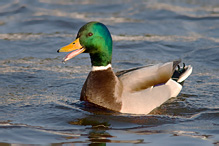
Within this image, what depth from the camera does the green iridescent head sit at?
6.68 metres

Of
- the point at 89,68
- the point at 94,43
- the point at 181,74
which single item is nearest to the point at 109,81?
the point at 94,43

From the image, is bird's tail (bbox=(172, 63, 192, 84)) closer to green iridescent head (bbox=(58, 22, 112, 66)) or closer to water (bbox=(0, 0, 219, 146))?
water (bbox=(0, 0, 219, 146))

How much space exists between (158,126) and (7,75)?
11.8ft

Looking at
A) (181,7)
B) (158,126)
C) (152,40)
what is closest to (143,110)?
(158,126)

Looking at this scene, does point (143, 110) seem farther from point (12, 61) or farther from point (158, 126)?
point (12, 61)

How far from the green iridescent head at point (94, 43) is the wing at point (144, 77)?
48 cm

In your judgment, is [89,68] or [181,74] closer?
[181,74]

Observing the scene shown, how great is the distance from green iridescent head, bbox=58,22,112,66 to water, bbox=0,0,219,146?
840mm

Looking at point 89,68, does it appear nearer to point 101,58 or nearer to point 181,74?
point 181,74

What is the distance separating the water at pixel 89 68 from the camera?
6020 mm

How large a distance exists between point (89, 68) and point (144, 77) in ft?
7.56

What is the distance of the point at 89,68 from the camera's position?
9.30 meters

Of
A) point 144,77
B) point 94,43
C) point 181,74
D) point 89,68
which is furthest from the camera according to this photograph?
point 89,68

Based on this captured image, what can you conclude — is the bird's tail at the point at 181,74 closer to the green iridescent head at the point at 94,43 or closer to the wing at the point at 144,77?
the wing at the point at 144,77
